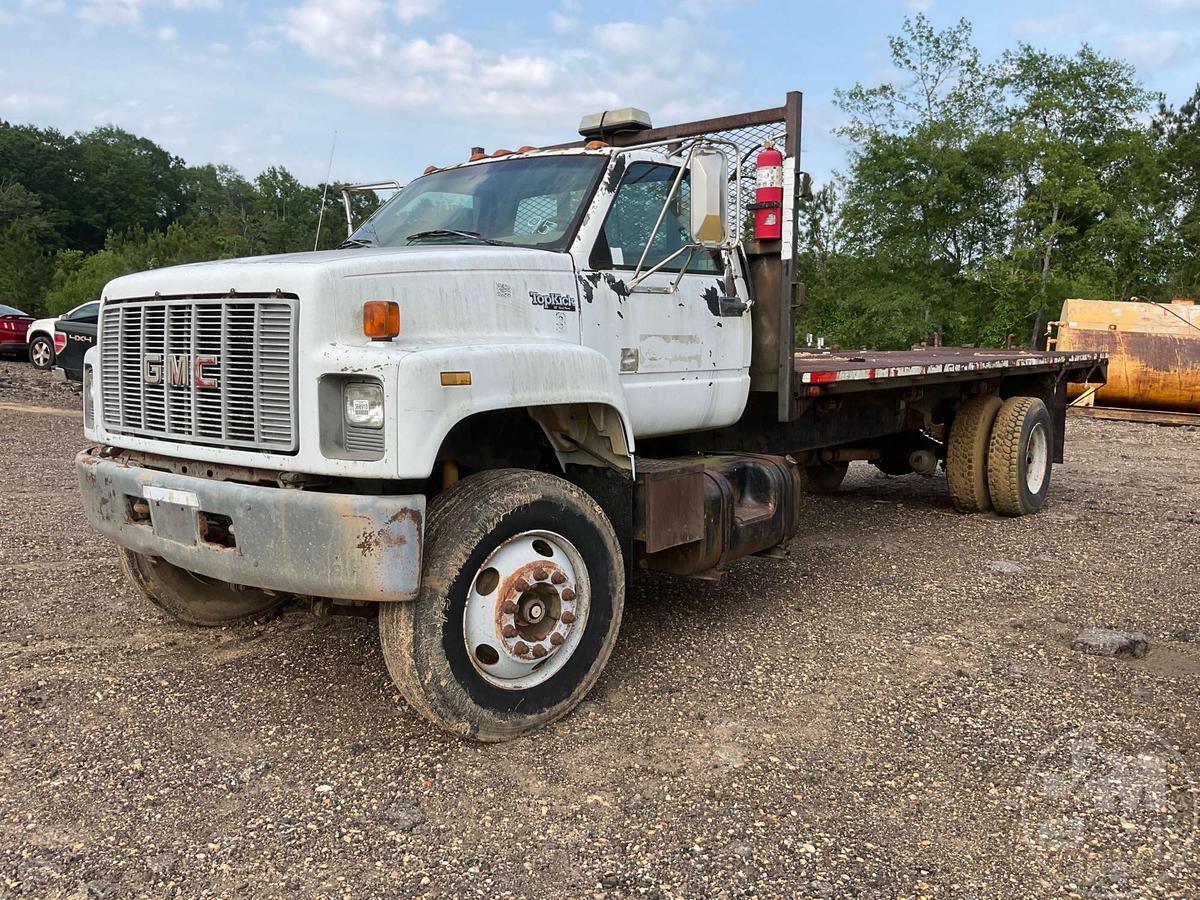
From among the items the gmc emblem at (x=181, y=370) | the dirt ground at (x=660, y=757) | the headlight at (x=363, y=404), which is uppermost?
the gmc emblem at (x=181, y=370)

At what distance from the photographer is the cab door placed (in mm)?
4301

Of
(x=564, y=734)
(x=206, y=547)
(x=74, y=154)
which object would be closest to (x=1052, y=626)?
(x=564, y=734)

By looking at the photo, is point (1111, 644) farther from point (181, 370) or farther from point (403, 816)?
point (181, 370)

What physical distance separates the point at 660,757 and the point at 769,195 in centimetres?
294

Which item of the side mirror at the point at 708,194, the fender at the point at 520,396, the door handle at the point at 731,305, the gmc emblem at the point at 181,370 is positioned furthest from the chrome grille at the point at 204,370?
the door handle at the point at 731,305

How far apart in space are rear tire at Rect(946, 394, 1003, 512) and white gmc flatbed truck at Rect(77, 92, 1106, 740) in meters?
3.10

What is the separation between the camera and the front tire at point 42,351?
786 inches

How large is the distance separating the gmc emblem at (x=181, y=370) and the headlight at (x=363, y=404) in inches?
23.6

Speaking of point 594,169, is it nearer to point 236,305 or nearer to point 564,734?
point 236,305

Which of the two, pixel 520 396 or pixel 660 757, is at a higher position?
pixel 520 396

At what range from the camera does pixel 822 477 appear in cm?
911

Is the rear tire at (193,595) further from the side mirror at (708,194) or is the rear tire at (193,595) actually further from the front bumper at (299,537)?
the side mirror at (708,194)

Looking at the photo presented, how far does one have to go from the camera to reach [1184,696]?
4168 mm

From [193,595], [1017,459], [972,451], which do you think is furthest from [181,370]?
[1017,459]
